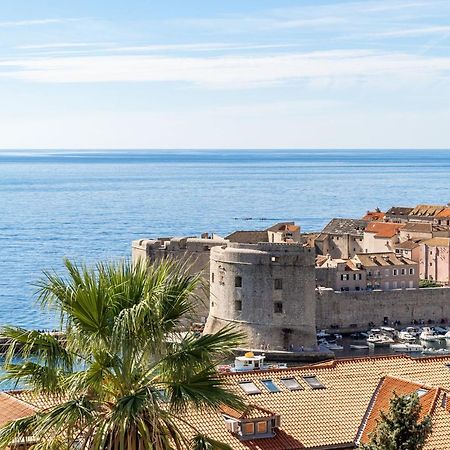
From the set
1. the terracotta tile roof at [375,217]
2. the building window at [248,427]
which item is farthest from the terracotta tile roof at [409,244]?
the building window at [248,427]

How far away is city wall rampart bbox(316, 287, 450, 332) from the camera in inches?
2384

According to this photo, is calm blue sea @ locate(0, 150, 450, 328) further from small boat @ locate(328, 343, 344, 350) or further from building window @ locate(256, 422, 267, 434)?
building window @ locate(256, 422, 267, 434)

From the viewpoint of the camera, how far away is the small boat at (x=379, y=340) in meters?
57.7

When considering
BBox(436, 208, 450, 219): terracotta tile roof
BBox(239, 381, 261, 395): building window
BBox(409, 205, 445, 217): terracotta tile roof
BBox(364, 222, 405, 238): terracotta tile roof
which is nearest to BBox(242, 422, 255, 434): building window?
BBox(239, 381, 261, 395): building window

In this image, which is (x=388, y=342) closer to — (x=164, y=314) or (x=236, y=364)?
(x=236, y=364)

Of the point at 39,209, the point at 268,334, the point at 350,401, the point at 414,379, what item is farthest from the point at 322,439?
the point at 39,209

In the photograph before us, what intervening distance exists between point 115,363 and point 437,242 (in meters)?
62.2

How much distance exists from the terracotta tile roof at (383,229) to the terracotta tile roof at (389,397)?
56.6 meters

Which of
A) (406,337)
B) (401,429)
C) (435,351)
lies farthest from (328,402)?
(406,337)

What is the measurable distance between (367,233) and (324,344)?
21.7 metres

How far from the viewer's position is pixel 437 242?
70500 millimetres

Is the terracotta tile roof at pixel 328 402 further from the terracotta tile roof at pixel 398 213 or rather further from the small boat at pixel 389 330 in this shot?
the terracotta tile roof at pixel 398 213

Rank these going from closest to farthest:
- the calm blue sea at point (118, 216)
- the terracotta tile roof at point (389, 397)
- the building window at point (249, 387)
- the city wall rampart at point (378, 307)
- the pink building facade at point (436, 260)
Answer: the terracotta tile roof at point (389, 397) → the building window at point (249, 387) → the city wall rampart at point (378, 307) → the pink building facade at point (436, 260) → the calm blue sea at point (118, 216)

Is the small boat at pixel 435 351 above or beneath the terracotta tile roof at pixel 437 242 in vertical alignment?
beneath
